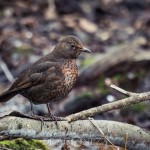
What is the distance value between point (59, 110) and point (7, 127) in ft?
11.7

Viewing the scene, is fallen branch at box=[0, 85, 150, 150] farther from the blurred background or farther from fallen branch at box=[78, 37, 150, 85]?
fallen branch at box=[78, 37, 150, 85]

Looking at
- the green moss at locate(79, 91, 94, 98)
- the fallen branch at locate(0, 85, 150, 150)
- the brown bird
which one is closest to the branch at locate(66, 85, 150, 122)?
the fallen branch at locate(0, 85, 150, 150)

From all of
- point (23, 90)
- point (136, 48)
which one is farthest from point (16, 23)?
point (23, 90)

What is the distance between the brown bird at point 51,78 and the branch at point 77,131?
0.64 metres

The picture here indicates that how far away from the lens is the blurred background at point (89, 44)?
8602mm

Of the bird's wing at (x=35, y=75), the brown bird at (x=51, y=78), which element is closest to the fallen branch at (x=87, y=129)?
the brown bird at (x=51, y=78)

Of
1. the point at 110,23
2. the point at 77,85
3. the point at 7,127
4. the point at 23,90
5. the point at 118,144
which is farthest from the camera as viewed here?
the point at 110,23

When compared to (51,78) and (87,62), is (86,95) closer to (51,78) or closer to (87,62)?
(87,62)

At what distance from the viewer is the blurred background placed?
8.60m

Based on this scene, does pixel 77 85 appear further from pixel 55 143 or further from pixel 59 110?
pixel 55 143

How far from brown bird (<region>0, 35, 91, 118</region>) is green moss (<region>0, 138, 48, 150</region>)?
59 cm

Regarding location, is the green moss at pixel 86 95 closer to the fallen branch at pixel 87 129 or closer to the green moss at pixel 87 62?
the green moss at pixel 87 62

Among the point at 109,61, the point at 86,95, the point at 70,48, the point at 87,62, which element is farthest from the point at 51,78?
the point at 87,62

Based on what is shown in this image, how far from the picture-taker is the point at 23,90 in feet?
19.9
